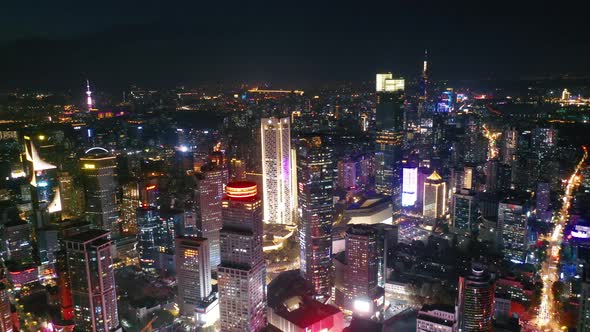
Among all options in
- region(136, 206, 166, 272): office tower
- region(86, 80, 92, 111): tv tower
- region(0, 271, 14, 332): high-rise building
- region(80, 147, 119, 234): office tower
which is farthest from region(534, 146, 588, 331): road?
region(86, 80, 92, 111): tv tower

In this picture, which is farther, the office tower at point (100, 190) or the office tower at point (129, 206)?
the office tower at point (129, 206)

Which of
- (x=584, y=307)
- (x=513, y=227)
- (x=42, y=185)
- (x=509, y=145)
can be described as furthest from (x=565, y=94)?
(x=42, y=185)

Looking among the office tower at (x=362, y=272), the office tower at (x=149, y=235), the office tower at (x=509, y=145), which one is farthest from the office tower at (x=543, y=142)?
the office tower at (x=149, y=235)

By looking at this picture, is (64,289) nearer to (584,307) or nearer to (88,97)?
(88,97)

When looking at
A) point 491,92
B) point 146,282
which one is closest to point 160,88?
point 146,282

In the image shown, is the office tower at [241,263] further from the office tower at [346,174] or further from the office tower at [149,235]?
the office tower at [346,174]

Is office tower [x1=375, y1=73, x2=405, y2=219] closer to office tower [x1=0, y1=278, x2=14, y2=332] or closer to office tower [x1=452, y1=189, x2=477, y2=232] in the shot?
office tower [x1=452, y1=189, x2=477, y2=232]
